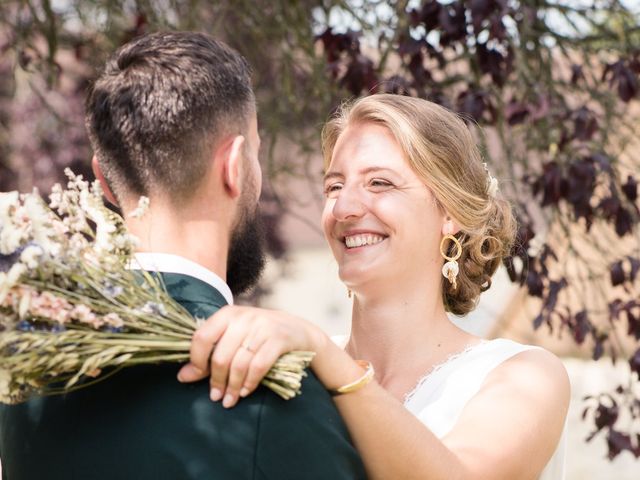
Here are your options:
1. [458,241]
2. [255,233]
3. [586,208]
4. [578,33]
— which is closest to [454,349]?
[458,241]

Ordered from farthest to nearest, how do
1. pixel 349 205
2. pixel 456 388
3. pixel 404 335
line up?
pixel 404 335 < pixel 349 205 < pixel 456 388

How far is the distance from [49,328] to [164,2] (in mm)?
7023

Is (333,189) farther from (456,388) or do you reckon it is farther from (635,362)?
(635,362)

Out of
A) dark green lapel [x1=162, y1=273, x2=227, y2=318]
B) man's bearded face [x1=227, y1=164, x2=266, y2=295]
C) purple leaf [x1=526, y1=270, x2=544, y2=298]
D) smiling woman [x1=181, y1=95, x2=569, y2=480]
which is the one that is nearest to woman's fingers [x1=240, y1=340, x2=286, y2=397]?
dark green lapel [x1=162, y1=273, x2=227, y2=318]

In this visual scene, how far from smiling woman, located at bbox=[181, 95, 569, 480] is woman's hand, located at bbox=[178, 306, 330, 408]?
89 cm

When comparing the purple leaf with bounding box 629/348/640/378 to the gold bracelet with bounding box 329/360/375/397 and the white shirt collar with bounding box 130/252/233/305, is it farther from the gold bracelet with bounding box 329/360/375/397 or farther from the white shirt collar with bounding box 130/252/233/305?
the white shirt collar with bounding box 130/252/233/305

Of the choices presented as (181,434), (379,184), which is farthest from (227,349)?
(379,184)

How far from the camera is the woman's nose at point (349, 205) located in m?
3.40

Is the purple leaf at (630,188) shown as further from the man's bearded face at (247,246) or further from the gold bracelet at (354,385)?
the gold bracelet at (354,385)

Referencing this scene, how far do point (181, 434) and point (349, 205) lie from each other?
4.79 ft

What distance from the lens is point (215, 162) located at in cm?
236

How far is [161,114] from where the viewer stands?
2.31m

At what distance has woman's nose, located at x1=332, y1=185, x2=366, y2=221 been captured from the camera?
340 centimetres

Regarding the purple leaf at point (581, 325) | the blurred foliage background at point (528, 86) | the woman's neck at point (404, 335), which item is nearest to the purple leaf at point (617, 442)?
the blurred foliage background at point (528, 86)
